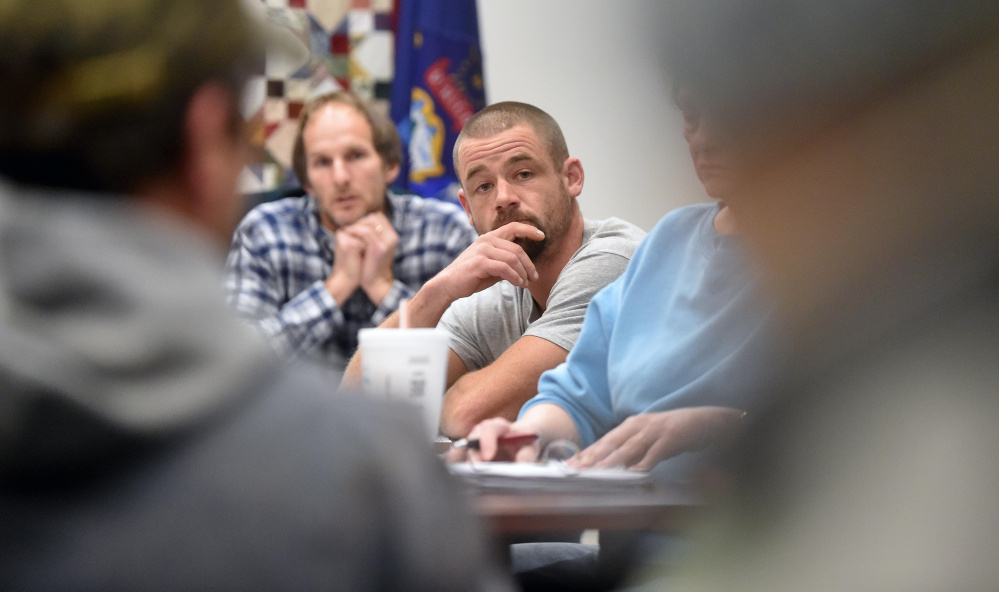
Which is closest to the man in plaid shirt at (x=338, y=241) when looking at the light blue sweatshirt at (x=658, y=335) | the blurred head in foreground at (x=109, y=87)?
the light blue sweatshirt at (x=658, y=335)

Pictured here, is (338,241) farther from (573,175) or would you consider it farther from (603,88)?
(603,88)

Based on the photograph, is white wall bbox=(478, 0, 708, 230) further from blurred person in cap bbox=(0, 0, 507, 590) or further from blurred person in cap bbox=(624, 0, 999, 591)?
blurred person in cap bbox=(0, 0, 507, 590)

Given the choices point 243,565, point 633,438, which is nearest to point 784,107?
point 243,565

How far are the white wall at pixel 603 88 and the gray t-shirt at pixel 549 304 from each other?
64 mm

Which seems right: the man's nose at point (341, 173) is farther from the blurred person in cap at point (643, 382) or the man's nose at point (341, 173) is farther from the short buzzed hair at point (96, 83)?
the short buzzed hair at point (96, 83)

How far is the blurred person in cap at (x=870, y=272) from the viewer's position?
0.33m

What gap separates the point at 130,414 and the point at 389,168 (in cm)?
226

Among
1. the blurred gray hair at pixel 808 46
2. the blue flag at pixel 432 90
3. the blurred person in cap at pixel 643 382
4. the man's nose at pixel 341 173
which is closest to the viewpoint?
the blurred gray hair at pixel 808 46

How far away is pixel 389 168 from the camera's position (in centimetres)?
254

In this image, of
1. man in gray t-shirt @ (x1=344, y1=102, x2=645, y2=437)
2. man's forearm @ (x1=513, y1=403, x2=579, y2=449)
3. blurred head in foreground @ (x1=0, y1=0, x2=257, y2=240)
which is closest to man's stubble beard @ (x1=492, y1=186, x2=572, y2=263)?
man in gray t-shirt @ (x1=344, y1=102, x2=645, y2=437)

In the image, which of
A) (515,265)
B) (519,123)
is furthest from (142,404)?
(519,123)

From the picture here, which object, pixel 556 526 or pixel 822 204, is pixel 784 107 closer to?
pixel 822 204

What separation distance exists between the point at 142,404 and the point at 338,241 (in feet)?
6.74

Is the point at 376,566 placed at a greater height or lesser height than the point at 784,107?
lesser
